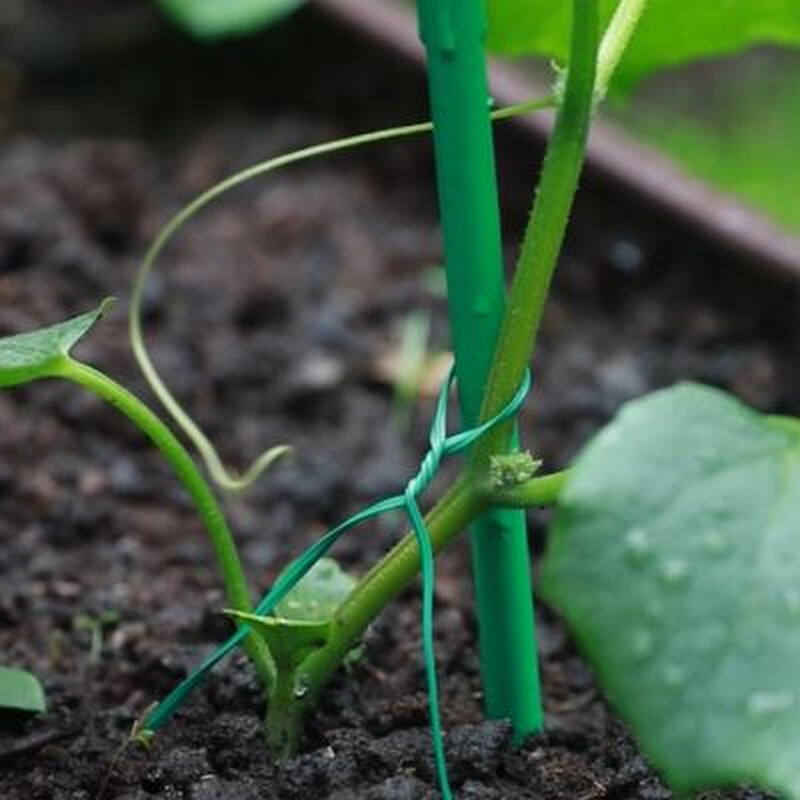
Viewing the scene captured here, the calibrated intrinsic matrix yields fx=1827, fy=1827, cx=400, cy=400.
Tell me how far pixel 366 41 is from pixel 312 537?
84 centimetres

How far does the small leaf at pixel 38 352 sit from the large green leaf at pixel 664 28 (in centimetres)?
33

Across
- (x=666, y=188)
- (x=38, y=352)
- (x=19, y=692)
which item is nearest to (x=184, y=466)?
(x=38, y=352)

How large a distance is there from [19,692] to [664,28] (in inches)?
22.4

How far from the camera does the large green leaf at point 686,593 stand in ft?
2.38

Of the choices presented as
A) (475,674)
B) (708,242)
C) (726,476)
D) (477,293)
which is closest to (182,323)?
(708,242)

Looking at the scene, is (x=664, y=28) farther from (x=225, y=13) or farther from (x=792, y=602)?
(x=225, y=13)

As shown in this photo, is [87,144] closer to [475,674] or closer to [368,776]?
[475,674]

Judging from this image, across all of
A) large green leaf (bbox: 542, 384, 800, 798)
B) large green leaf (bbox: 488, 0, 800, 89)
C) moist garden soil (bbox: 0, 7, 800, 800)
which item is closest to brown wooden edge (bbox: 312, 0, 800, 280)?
moist garden soil (bbox: 0, 7, 800, 800)

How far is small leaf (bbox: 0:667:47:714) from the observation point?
3.51 ft

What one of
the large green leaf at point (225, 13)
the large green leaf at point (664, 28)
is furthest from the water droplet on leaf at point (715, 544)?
the large green leaf at point (225, 13)

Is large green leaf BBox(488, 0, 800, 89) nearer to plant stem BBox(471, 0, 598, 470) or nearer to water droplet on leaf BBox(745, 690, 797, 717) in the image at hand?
plant stem BBox(471, 0, 598, 470)

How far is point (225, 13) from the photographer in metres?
1.87

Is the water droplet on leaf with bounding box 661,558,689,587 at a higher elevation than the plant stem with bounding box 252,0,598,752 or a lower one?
lower

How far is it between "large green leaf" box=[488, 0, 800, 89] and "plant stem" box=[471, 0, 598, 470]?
243 mm
